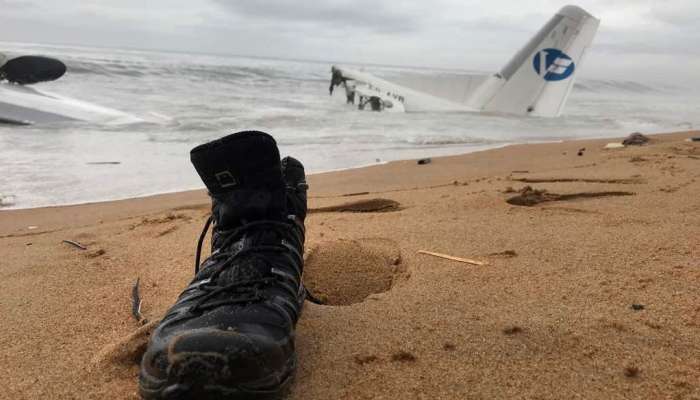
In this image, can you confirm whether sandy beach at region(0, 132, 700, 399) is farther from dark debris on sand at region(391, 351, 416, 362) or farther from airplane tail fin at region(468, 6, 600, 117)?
airplane tail fin at region(468, 6, 600, 117)

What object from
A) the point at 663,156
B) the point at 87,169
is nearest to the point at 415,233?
the point at 663,156

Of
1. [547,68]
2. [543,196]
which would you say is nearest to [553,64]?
[547,68]

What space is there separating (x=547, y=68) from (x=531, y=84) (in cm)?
44

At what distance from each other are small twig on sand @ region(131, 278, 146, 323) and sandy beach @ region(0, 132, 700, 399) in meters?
0.02

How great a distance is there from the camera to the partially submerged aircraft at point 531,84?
34.5 feet

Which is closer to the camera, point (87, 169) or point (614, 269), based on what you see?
point (614, 269)

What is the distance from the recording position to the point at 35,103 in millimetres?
7902

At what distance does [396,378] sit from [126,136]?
6159 mm

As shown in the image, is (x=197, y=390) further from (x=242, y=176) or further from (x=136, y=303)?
(x=136, y=303)

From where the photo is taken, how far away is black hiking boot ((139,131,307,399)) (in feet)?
3.16

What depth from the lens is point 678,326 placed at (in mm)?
1295

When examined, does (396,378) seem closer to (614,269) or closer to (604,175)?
(614,269)

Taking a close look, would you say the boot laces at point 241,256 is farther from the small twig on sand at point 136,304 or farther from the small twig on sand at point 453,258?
the small twig on sand at point 453,258

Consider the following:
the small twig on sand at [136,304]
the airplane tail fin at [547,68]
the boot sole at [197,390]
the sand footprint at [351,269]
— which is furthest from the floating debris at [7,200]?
the airplane tail fin at [547,68]
